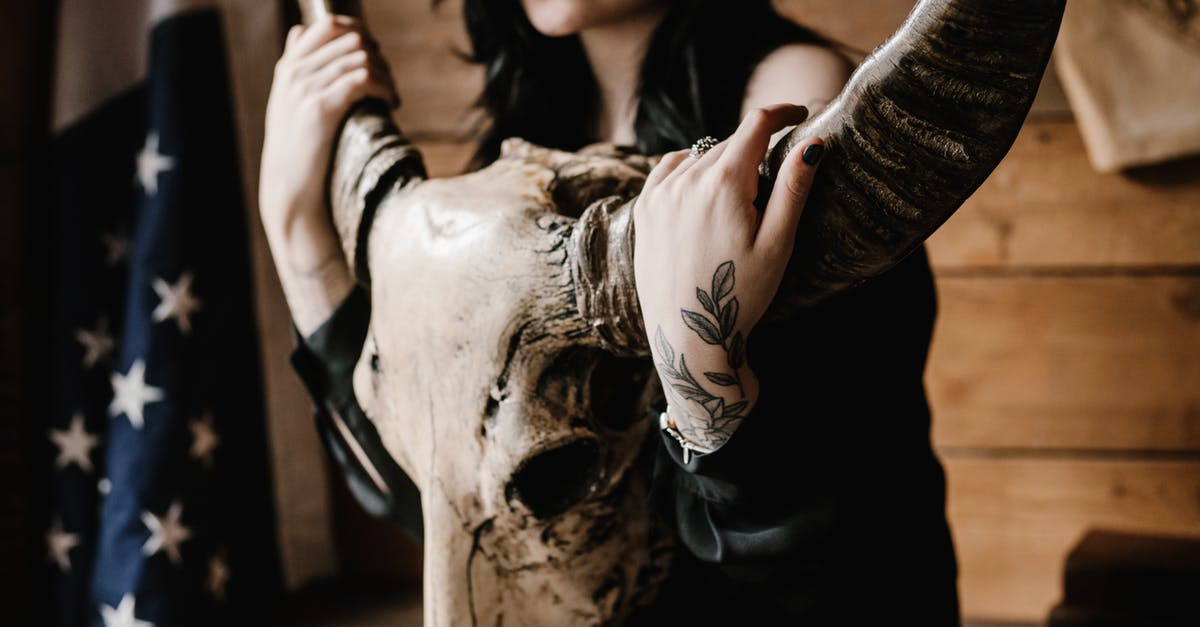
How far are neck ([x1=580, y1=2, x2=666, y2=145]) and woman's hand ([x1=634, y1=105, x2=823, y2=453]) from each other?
340 millimetres

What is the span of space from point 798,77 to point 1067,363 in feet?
2.45

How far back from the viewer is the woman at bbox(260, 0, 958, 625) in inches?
18.6

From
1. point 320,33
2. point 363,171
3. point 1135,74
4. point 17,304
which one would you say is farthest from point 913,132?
point 17,304

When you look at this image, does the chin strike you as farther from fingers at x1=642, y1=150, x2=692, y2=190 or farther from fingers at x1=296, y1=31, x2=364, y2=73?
fingers at x1=642, y1=150, x2=692, y2=190

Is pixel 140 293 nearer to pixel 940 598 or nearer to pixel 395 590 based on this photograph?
pixel 395 590

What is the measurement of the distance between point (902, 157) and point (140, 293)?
1.22 meters

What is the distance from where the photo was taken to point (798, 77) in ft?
2.37

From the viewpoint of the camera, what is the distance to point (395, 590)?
1.59 metres

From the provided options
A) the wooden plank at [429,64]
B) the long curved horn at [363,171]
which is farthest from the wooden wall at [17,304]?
the long curved horn at [363,171]

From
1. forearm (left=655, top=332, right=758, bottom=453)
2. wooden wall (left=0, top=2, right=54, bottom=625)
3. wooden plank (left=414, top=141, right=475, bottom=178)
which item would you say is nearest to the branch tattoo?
forearm (left=655, top=332, right=758, bottom=453)

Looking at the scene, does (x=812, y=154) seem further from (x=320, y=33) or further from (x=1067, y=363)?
(x=1067, y=363)

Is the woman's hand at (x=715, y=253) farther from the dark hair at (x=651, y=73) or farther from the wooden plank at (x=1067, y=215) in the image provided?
the wooden plank at (x=1067, y=215)

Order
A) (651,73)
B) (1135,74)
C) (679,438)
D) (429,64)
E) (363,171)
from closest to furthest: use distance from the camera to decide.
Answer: (679,438)
(363,171)
(651,73)
(1135,74)
(429,64)

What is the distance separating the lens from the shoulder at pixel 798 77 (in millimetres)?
703
